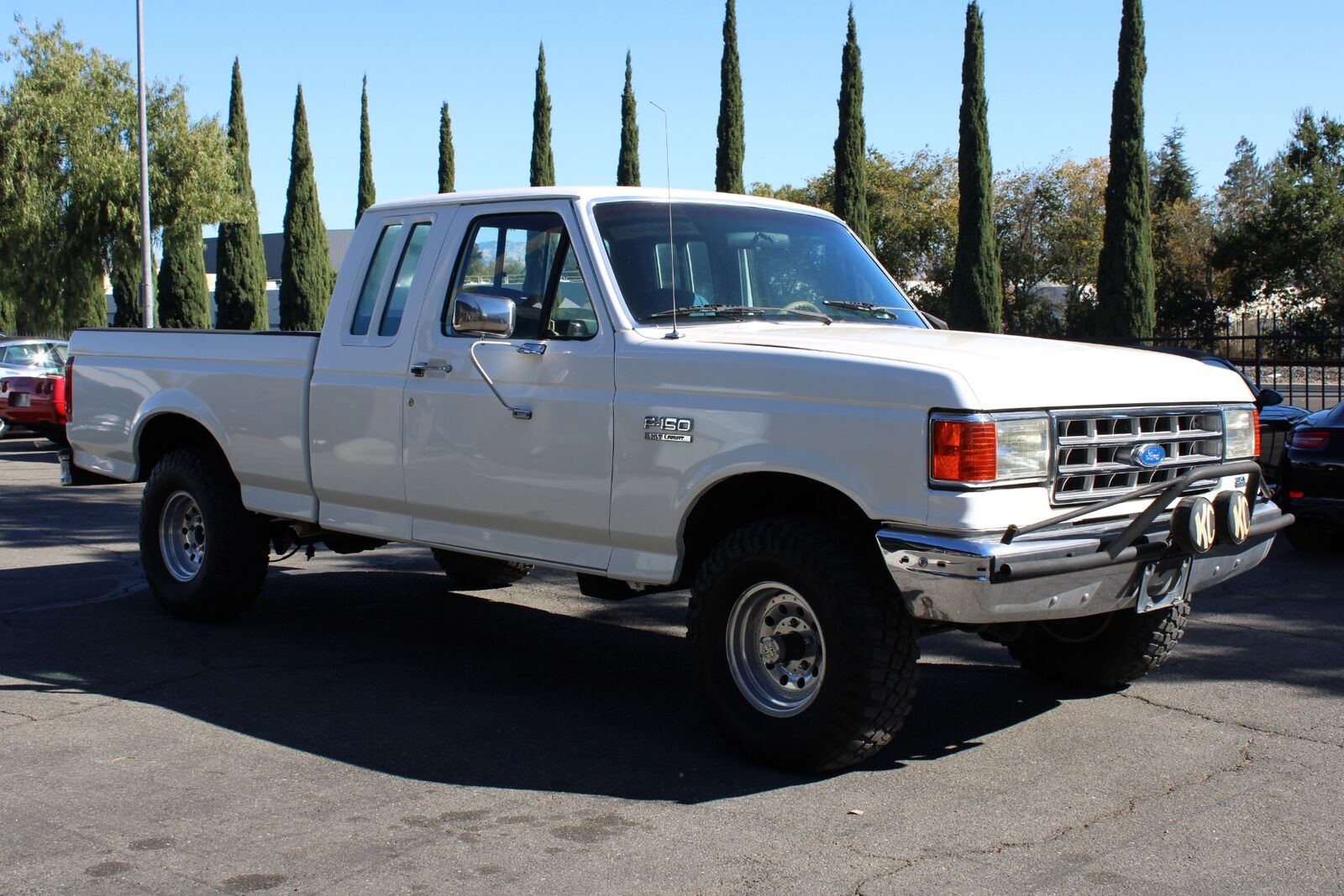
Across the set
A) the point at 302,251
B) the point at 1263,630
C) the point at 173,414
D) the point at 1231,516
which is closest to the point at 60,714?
the point at 173,414

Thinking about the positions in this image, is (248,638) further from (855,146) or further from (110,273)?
(855,146)

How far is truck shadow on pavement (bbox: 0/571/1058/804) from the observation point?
5023mm

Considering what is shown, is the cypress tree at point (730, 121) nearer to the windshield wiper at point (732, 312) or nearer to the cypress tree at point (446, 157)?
the cypress tree at point (446, 157)

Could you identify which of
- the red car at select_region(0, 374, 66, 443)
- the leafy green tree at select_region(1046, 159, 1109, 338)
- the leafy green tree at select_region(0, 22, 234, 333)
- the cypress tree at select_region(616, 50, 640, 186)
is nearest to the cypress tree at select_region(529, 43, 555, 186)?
the cypress tree at select_region(616, 50, 640, 186)

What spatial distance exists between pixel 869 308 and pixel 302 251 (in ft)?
140

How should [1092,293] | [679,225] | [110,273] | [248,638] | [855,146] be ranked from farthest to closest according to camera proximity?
[1092,293] < [855,146] < [110,273] < [248,638] < [679,225]

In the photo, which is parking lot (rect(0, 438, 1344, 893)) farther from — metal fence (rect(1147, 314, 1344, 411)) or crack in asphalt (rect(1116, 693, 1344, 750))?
metal fence (rect(1147, 314, 1344, 411))

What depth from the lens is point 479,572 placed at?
8.42m

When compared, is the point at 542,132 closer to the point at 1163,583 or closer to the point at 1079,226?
the point at 1079,226

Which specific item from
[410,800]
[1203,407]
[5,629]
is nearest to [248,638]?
[5,629]

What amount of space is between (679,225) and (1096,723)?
8.98 ft

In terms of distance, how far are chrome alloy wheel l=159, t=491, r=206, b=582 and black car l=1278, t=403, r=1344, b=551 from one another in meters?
7.16

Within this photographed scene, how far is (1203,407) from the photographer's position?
516 cm

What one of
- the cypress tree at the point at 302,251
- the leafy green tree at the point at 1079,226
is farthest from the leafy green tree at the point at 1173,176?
the cypress tree at the point at 302,251
